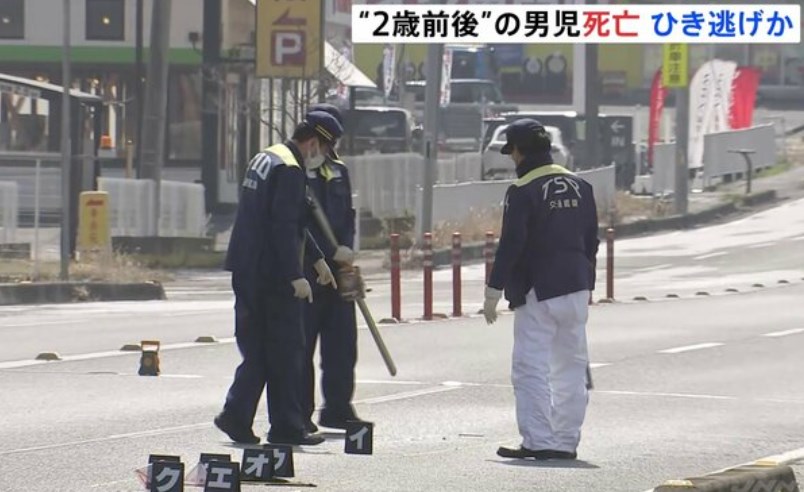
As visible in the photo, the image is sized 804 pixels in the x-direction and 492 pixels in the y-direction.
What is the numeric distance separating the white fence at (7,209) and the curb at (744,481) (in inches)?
764

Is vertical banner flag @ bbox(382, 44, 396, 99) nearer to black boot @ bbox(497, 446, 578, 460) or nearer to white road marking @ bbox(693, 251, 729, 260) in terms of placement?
white road marking @ bbox(693, 251, 729, 260)

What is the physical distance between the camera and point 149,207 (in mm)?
30422

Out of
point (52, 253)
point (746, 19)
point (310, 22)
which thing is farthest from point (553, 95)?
point (52, 253)

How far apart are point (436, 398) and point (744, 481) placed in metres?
5.06

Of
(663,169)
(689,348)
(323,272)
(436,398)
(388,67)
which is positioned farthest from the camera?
(388,67)

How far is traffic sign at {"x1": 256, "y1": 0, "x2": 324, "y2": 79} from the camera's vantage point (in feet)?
109

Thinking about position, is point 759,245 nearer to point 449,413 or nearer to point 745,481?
point 449,413

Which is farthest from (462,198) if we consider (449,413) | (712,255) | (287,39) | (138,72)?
(449,413)

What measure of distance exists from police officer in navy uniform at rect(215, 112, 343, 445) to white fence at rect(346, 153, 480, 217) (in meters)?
23.7

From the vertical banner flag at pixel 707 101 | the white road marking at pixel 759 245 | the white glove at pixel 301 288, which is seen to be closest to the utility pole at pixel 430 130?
the white road marking at pixel 759 245

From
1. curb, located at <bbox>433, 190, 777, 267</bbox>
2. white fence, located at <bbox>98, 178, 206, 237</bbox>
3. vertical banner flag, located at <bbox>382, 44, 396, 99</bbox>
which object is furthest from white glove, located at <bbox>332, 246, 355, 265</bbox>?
vertical banner flag, located at <bbox>382, 44, 396, 99</bbox>

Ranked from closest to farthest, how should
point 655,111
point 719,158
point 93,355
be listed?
point 93,355
point 655,111
point 719,158

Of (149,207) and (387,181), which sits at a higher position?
(387,181)

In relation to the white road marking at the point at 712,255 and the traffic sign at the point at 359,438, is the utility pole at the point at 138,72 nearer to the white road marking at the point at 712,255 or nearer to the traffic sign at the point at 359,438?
the white road marking at the point at 712,255
